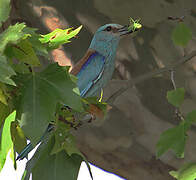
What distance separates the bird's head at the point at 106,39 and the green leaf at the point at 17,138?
1.28m

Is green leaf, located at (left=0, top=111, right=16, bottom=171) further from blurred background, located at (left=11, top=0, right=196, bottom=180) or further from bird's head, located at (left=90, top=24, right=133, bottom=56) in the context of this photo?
blurred background, located at (left=11, top=0, right=196, bottom=180)

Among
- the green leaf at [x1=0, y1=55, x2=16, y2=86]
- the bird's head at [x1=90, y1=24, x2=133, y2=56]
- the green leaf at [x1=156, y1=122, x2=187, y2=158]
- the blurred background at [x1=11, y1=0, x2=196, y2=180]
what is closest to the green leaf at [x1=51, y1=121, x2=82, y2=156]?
the green leaf at [x1=0, y1=55, x2=16, y2=86]

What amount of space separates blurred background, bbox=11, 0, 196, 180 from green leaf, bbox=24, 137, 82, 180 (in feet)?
5.39

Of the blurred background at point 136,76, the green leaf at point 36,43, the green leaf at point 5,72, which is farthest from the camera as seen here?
the blurred background at point 136,76

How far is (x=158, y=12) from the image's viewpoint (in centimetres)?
276

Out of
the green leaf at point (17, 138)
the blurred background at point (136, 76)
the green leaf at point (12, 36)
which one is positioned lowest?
the blurred background at point (136, 76)

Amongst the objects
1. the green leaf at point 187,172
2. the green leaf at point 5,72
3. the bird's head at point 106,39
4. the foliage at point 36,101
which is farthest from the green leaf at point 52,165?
the bird's head at point 106,39

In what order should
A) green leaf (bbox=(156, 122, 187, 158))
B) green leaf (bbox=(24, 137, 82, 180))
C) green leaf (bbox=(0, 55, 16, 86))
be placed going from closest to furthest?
green leaf (bbox=(0, 55, 16, 86)) → green leaf (bbox=(24, 137, 82, 180)) → green leaf (bbox=(156, 122, 187, 158))

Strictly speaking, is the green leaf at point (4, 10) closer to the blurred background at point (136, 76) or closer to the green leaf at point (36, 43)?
the green leaf at point (36, 43)

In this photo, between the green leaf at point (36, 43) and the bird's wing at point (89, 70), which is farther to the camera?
the bird's wing at point (89, 70)

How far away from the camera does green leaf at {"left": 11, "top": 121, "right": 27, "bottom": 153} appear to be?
1051 mm

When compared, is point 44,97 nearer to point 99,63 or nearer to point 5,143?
point 5,143

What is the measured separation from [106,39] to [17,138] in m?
1.35

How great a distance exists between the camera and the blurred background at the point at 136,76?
108 inches
